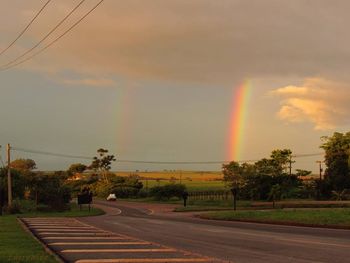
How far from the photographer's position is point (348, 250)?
14359mm

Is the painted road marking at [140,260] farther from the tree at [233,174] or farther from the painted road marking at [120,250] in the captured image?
the tree at [233,174]

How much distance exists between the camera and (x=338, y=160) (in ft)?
235

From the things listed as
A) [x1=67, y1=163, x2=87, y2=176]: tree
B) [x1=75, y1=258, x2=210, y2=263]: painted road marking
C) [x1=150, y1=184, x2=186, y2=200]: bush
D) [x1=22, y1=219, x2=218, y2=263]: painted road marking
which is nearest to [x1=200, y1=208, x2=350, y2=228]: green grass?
[x1=22, y1=219, x2=218, y2=263]: painted road marking

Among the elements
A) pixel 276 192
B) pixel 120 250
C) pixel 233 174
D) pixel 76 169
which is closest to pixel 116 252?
pixel 120 250

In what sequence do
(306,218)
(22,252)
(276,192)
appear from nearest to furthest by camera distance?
(22,252) → (306,218) → (276,192)

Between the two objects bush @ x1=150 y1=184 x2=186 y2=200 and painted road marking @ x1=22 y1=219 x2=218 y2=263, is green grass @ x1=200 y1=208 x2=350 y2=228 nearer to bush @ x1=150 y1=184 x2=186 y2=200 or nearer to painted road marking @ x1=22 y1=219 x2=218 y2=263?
painted road marking @ x1=22 y1=219 x2=218 y2=263

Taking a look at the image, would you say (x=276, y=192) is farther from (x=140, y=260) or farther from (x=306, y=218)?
(x=140, y=260)

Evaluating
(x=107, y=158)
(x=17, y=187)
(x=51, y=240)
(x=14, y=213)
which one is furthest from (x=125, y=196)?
(x=51, y=240)

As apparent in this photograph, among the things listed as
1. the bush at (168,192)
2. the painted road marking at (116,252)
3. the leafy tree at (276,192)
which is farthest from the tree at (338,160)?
the painted road marking at (116,252)

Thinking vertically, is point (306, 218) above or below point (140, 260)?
below

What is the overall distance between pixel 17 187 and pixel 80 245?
196 ft

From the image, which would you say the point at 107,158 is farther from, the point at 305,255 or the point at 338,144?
the point at 305,255

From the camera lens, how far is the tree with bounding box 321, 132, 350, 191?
228ft

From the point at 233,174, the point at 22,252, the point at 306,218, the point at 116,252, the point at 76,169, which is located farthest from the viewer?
the point at 76,169
